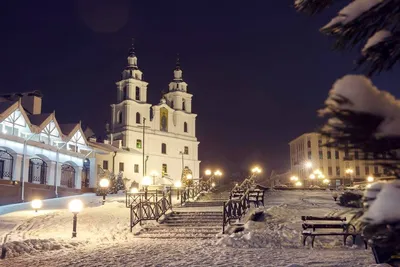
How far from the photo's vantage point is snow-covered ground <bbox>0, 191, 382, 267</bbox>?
1075 cm

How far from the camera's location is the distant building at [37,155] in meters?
28.7

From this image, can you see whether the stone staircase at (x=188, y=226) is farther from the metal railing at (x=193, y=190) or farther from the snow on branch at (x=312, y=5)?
the snow on branch at (x=312, y=5)

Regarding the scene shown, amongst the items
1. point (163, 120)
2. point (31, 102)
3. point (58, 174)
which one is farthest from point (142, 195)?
point (163, 120)

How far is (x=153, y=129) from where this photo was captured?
219 ft

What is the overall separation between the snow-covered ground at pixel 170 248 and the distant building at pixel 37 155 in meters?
10.3

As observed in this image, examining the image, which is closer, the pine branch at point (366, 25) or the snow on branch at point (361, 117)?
the snow on branch at point (361, 117)

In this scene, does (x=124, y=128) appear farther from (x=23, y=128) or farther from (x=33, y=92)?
(x=23, y=128)

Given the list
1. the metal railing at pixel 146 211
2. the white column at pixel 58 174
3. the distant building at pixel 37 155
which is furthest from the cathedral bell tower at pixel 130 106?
the metal railing at pixel 146 211

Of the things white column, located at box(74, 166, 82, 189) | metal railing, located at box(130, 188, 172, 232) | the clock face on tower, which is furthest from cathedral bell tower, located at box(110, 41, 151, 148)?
metal railing, located at box(130, 188, 172, 232)

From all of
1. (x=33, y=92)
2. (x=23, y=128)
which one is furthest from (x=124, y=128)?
(x=23, y=128)

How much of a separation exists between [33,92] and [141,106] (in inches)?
1044

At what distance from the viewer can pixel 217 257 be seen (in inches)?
452

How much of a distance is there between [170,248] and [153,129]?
53.7 metres

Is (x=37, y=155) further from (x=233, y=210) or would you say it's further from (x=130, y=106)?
(x=130, y=106)
